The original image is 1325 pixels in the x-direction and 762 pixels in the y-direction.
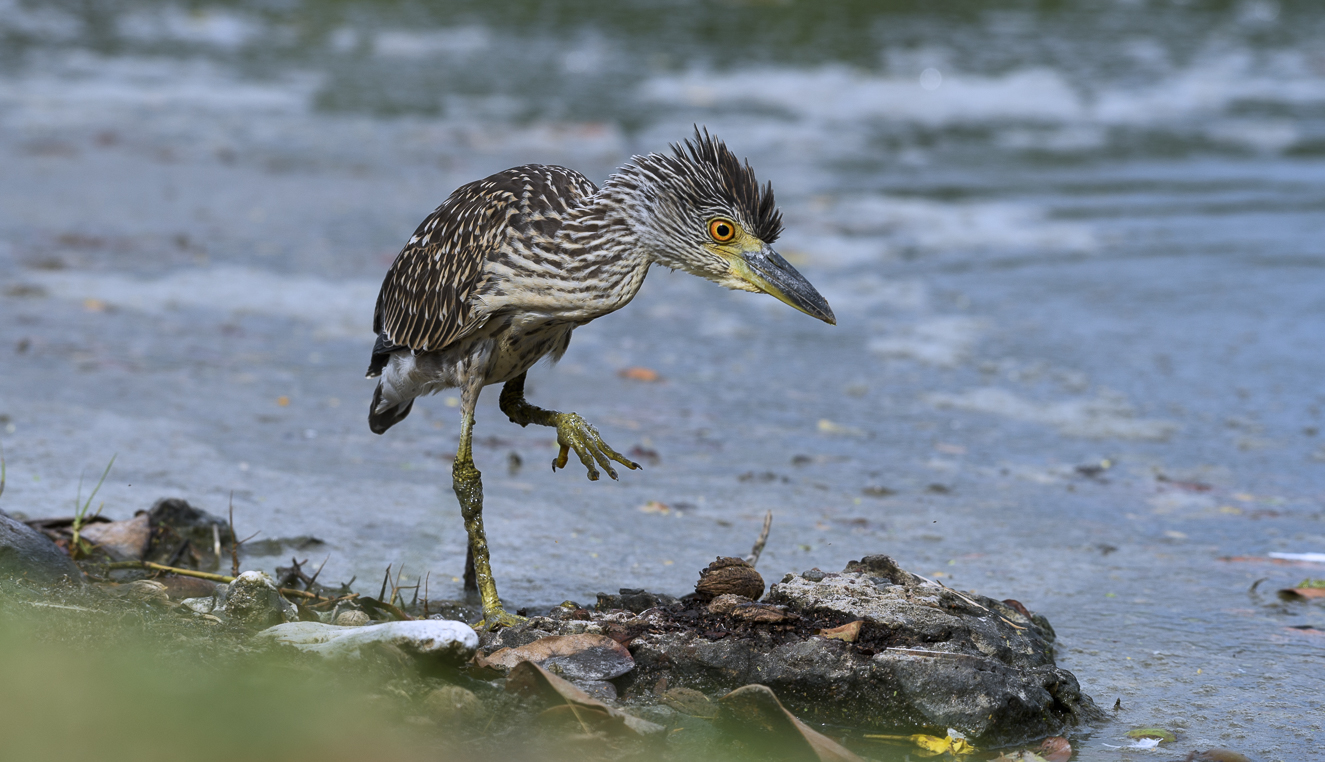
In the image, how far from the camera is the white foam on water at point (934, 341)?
727 cm

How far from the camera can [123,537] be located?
4492mm

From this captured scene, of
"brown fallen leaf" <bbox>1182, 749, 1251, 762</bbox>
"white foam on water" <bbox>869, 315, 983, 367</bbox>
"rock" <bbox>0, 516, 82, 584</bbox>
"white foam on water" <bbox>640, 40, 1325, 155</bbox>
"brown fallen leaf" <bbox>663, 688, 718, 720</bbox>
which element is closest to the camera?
"brown fallen leaf" <bbox>1182, 749, 1251, 762</bbox>

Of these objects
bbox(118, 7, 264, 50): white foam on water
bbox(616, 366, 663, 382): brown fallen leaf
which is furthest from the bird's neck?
bbox(118, 7, 264, 50): white foam on water

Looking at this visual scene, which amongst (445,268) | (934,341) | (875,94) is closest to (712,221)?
(445,268)

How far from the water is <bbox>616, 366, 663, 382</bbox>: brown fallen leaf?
117 mm

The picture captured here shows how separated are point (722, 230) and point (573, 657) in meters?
1.28

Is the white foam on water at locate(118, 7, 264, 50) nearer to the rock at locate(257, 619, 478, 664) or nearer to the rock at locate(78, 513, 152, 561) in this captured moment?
the rock at locate(78, 513, 152, 561)

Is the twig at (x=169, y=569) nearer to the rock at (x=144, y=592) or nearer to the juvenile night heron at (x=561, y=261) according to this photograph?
the rock at (x=144, y=592)

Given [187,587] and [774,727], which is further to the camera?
[187,587]

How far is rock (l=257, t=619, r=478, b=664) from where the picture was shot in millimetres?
3361

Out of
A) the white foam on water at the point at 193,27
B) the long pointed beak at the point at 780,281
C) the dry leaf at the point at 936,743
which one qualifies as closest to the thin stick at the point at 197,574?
the long pointed beak at the point at 780,281

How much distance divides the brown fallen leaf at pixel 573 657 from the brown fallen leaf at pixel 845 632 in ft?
1.68

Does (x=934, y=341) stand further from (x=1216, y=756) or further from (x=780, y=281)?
(x=1216, y=756)

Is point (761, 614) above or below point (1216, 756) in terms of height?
above
